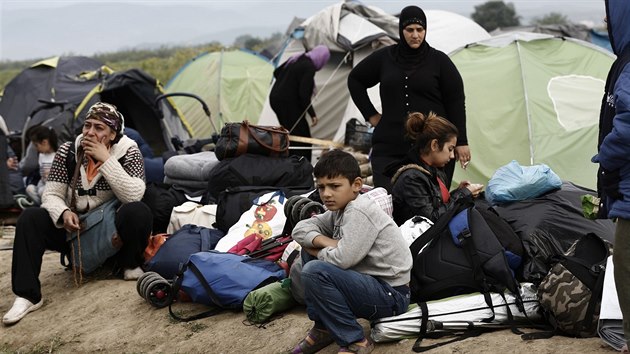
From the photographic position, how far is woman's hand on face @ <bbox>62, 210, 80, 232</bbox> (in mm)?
6539

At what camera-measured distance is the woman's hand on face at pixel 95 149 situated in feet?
21.6

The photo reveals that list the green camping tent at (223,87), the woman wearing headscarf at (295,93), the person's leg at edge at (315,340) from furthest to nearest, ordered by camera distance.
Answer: the green camping tent at (223,87)
the woman wearing headscarf at (295,93)
the person's leg at edge at (315,340)

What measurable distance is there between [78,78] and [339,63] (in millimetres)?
Answer: 4264

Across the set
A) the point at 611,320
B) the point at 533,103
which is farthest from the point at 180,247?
the point at 533,103

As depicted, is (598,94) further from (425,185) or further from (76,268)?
(76,268)

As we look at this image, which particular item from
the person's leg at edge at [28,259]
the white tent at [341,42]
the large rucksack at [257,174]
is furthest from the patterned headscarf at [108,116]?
the white tent at [341,42]

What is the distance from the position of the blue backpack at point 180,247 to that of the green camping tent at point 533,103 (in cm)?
291

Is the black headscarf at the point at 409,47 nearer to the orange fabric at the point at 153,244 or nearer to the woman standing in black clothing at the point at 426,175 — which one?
the woman standing in black clothing at the point at 426,175

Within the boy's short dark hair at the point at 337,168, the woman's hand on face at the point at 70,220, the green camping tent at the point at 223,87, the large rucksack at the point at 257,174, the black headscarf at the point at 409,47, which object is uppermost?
the black headscarf at the point at 409,47

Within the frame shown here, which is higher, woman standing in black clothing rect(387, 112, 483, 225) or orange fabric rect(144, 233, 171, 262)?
woman standing in black clothing rect(387, 112, 483, 225)

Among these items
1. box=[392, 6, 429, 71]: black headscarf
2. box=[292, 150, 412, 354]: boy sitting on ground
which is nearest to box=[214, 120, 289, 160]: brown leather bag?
box=[392, 6, 429, 71]: black headscarf

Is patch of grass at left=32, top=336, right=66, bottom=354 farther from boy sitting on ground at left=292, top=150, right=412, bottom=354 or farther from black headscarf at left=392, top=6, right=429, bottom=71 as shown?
black headscarf at left=392, top=6, right=429, bottom=71

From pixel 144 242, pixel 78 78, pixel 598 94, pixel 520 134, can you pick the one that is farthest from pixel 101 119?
pixel 78 78

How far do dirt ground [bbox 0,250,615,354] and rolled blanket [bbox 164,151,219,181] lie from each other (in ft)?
4.27
